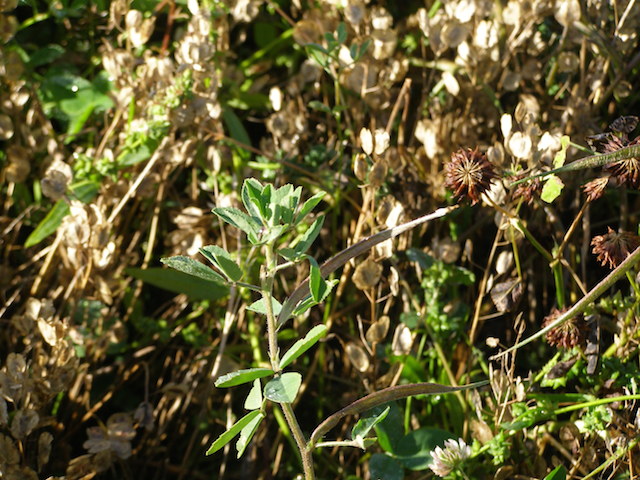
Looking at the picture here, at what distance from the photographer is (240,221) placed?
786 millimetres

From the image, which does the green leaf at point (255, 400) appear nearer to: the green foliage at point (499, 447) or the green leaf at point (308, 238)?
the green leaf at point (308, 238)

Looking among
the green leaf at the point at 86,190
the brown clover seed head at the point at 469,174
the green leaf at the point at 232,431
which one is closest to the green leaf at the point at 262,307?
the green leaf at the point at 232,431

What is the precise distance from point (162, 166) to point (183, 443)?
1.57ft

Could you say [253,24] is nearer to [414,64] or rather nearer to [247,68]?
[247,68]

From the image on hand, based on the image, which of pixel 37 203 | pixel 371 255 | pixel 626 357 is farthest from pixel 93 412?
pixel 626 357

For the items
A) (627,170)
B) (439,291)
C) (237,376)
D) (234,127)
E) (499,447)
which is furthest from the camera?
(234,127)

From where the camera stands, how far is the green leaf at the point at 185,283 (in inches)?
49.3

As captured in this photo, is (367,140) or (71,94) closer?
(367,140)

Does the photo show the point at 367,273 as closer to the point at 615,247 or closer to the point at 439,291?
the point at 439,291

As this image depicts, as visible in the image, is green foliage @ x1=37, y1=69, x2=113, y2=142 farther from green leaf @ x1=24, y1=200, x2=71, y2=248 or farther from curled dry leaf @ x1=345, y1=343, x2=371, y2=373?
curled dry leaf @ x1=345, y1=343, x2=371, y2=373

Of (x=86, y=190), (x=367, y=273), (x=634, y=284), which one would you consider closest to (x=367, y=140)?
(x=367, y=273)

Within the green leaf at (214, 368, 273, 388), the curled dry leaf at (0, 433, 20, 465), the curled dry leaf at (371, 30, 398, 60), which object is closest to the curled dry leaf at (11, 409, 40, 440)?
the curled dry leaf at (0, 433, 20, 465)

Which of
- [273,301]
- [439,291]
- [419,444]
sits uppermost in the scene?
[273,301]

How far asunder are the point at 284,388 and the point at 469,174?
0.32 m
